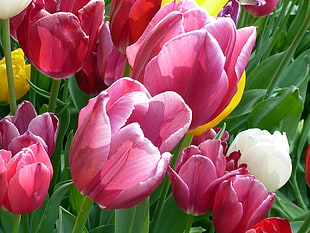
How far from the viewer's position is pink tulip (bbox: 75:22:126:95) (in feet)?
2.55

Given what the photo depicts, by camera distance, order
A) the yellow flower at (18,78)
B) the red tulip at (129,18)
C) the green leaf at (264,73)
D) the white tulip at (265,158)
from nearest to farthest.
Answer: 1. the red tulip at (129,18)
2. the white tulip at (265,158)
3. the yellow flower at (18,78)
4. the green leaf at (264,73)

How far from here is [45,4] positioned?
756 mm

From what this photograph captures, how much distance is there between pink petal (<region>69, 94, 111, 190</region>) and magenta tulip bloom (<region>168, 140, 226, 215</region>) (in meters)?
0.17

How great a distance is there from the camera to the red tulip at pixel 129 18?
69 cm

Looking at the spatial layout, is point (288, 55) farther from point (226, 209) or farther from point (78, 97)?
point (226, 209)

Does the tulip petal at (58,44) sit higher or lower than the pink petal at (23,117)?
higher

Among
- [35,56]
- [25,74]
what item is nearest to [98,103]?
[35,56]

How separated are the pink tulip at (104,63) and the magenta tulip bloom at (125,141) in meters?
0.28

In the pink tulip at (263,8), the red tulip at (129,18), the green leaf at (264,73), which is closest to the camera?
the red tulip at (129,18)

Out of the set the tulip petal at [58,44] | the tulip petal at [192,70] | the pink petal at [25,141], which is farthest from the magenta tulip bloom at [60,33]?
the tulip petal at [192,70]

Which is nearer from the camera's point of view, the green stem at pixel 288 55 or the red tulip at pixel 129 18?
the red tulip at pixel 129 18

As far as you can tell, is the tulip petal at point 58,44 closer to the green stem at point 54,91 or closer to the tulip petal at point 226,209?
the green stem at point 54,91

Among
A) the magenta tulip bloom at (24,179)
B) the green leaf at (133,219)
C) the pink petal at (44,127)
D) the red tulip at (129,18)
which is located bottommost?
the green leaf at (133,219)

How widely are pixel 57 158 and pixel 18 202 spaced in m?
0.34
